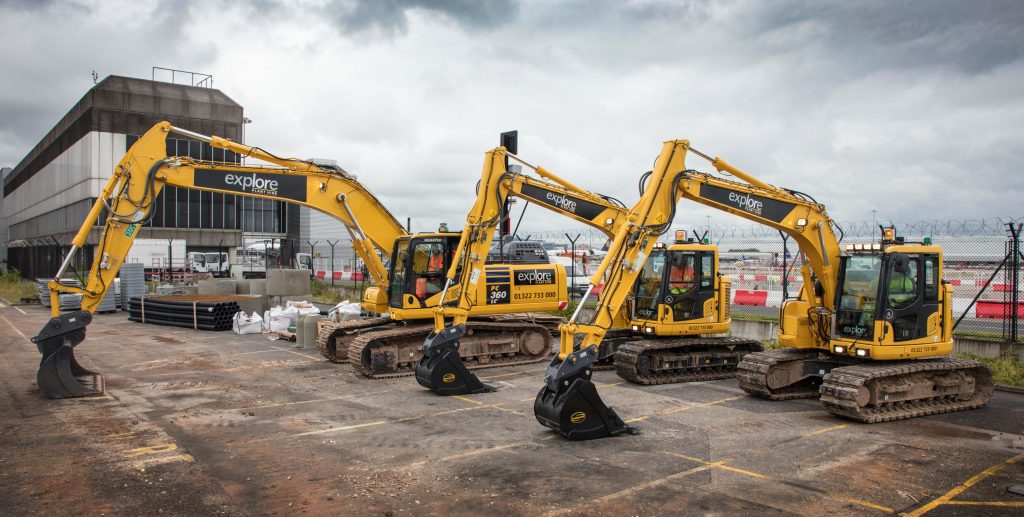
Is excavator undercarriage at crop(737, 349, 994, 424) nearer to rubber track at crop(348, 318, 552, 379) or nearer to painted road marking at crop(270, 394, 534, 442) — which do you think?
painted road marking at crop(270, 394, 534, 442)

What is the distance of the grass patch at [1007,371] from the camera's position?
13211 mm

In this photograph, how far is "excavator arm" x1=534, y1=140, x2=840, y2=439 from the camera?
907cm

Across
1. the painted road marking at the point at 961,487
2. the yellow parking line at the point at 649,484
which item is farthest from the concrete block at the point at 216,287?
the painted road marking at the point at 961,487

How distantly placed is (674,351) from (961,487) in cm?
638

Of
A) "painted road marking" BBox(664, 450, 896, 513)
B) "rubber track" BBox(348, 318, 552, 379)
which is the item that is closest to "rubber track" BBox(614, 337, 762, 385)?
"rubber track" BBox(348, 318, 552, 379)

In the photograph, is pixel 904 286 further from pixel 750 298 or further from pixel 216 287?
pixel 216 287

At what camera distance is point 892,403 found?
420 inches

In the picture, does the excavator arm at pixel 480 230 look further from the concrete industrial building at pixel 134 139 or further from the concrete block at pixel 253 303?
the concrete industrial building at pixel 134 139

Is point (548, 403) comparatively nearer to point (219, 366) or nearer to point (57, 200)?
point (219, 366)

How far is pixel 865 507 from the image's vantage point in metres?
6.73

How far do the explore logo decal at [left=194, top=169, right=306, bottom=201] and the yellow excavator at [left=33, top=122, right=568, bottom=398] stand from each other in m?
0.02

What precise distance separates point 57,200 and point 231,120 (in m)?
17.1

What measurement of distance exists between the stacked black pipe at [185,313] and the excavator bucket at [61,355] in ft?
31.3

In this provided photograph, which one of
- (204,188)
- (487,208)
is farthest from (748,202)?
(204,188)
